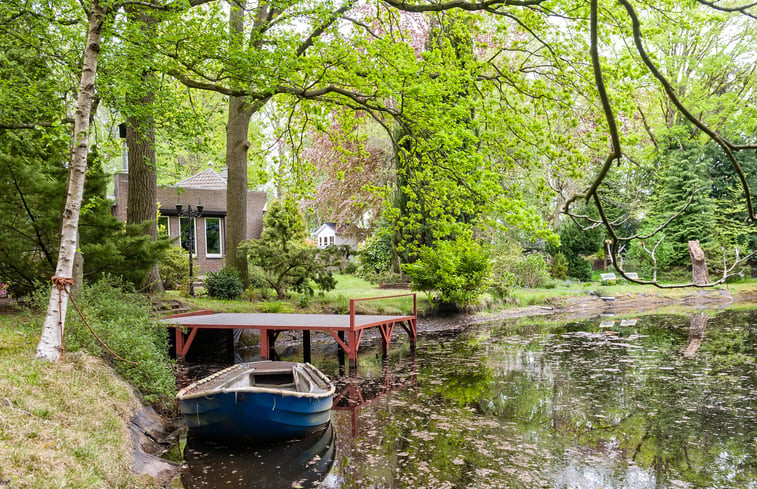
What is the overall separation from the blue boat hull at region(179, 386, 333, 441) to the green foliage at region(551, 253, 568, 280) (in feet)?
81.1

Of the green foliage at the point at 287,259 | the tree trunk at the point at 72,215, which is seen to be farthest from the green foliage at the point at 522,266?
the tree trunk at the point at 72,215

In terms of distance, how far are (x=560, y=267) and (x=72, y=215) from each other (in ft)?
88.0

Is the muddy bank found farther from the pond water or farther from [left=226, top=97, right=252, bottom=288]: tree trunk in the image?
[left=226, top=97, right=252, bottom=288]: tree trunk

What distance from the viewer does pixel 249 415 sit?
23.3 ft

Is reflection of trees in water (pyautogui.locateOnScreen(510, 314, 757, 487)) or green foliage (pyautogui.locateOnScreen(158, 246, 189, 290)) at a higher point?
green foliage (pyautogui.locateOnScreen(158, 246, 189, 290))

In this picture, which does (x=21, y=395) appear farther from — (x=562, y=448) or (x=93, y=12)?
(x=562, y=448)

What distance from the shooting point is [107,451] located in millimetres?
5492

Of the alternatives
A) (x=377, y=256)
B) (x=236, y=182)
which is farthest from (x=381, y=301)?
(x=377, y=256)

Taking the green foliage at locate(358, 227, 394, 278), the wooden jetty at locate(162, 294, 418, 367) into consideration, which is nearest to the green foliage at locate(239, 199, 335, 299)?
the wooden jetty at locate(162, 294, 418, 367)

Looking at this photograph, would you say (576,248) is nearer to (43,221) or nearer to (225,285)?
(225,285)

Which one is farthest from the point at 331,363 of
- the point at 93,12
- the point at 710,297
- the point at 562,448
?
the point at 710,297

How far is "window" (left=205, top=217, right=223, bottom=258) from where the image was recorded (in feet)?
96.7

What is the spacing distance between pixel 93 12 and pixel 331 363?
896 cm

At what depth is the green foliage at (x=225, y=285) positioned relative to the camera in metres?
17.5
